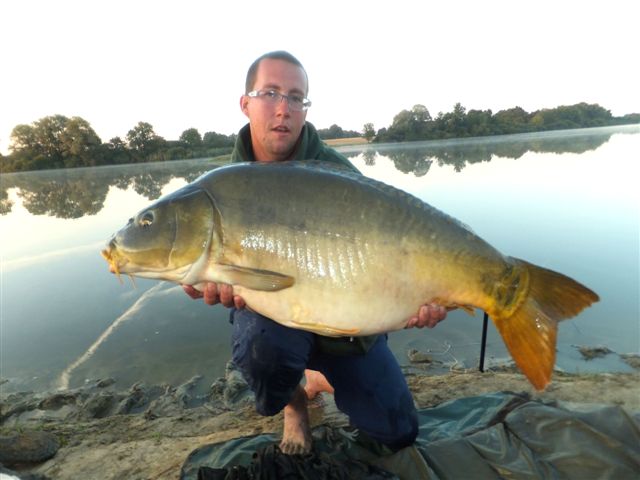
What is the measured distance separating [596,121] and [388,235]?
253 feet

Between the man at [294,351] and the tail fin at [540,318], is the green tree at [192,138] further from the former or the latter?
the tail fin at [540,318]

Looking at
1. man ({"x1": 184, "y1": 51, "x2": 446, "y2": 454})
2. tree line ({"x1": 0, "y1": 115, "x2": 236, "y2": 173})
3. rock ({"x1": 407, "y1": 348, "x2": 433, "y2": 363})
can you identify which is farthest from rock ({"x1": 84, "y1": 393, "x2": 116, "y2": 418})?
tree line ({"x1": 0, "y1": 115, "x2": 236, "y2": 173})

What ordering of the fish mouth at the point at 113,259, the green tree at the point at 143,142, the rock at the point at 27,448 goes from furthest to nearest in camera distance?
the green tree at the point at 143,142 → the rock at the point at 27,448 → the fish mouth at the point at 113,259

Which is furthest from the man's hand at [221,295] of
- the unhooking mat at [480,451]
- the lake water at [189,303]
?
the lake water at [189,303]

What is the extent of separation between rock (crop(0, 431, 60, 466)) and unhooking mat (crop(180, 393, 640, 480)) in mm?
955

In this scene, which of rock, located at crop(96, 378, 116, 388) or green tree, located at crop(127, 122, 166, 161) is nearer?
rock, located at crop(96, 378, 116, 388)

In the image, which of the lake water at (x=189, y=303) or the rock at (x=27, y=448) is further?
the lake water at (x=189, y=303)

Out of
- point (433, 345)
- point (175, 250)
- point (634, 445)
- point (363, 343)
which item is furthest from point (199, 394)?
point (634, 445)

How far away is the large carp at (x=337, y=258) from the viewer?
1.68m

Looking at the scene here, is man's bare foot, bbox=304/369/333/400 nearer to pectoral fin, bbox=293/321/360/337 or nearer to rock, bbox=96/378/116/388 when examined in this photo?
pectoral fin, bbox=293/321/360/337

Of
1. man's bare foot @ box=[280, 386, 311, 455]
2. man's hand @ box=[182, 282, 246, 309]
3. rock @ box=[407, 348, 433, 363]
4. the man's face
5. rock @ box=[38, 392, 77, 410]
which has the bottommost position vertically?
rock @ box=[38, 392, 77, 410]

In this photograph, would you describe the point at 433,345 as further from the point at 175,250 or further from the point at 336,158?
the point at 175,250

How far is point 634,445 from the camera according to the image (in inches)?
74.5

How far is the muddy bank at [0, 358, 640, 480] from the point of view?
2271mm
